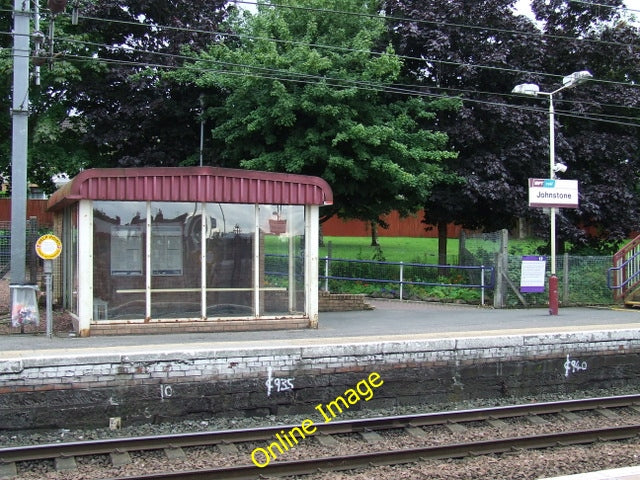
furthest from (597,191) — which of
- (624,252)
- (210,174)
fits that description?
(210,174)

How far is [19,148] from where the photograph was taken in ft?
44.9

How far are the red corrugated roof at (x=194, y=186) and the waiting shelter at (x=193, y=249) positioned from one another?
0.7 inches

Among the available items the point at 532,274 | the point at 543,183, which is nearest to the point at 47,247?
the point at 543,183

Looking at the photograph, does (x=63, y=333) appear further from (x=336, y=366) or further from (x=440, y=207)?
(x=440, y=207)

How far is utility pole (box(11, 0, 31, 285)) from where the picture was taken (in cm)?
1352

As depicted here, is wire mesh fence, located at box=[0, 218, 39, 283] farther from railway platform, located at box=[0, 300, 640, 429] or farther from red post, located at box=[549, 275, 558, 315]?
red post, located at box=[549, 275, 558, 315]

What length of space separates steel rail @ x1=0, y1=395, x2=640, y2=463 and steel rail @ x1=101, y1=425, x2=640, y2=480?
1176 mm

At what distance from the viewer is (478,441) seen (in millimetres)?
8633

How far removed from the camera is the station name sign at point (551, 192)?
1716 centimetres

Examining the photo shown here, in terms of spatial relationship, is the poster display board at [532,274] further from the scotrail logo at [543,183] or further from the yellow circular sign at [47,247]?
the yellow circular sign at [47,247]

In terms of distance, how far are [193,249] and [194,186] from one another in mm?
1235

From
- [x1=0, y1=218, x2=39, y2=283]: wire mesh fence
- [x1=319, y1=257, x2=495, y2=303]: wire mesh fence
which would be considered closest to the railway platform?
[x1=319, y1=257, x2=495, y2=303]: wire mesh fence

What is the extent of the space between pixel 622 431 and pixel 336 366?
417cm

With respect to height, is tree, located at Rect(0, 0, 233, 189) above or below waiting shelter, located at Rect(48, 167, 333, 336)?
above
